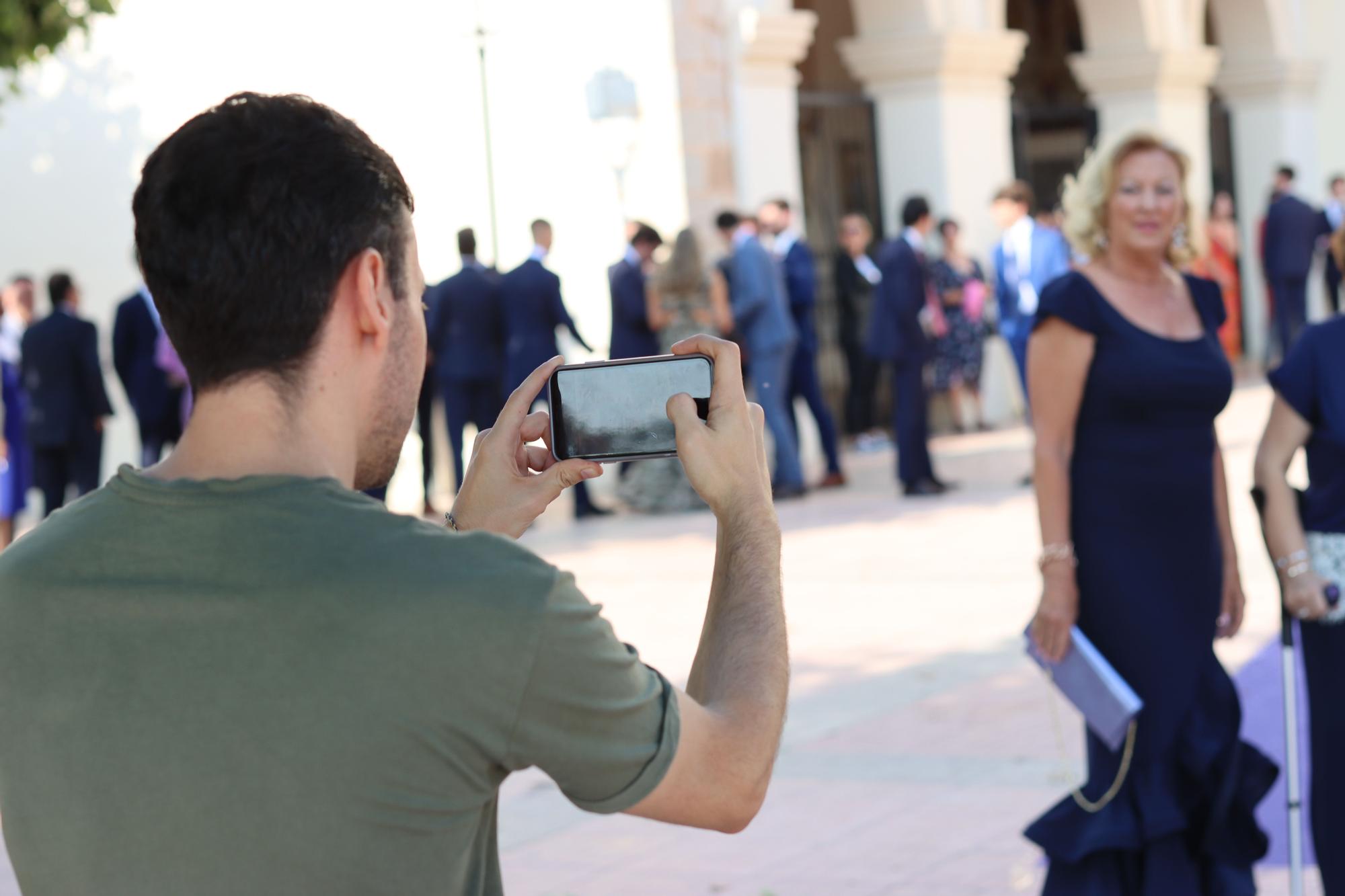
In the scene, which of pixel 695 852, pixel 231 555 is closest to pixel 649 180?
pixel 695 852

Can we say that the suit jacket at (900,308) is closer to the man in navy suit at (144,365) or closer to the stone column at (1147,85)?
the man in navy suit at (144,365)

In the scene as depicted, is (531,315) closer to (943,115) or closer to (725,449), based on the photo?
(943,115)

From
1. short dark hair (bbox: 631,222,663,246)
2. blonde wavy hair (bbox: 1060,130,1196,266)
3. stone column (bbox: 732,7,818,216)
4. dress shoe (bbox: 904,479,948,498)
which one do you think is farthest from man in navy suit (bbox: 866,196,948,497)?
blonde wavy hair (bbox: 1060,130,1196,266)

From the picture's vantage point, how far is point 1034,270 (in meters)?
13.6

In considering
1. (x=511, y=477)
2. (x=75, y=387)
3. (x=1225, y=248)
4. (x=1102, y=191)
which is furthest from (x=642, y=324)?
(x=511, y=477)

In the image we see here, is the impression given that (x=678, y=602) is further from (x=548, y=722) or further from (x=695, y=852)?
(x=548, y=722)

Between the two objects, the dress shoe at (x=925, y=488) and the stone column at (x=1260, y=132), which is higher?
the stone column at (x=1260, y=132)

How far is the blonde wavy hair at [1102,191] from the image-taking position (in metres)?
4.30

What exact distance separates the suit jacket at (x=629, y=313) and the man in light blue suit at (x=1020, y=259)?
8.41ft

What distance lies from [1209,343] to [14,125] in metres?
15.2

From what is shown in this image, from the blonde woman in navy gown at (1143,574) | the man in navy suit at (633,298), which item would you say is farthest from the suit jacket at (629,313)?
the blonde woman in navy gown at (1143,574)

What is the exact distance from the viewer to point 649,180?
1530 cm

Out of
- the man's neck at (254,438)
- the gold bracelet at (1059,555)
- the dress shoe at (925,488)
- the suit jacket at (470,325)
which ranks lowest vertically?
the dress shoe at (925,488)

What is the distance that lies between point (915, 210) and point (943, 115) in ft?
14.5
